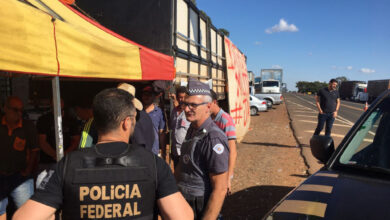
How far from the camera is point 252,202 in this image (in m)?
4.68

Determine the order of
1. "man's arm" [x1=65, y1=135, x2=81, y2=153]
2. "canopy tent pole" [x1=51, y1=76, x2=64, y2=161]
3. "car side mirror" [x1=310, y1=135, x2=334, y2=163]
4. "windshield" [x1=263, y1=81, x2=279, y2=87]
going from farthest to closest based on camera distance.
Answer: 1. "windshield" [x1=263, y1=81, x2=279, y2=87]
2. "man's arm" [x1=65, y1=135, x2=81, y2=153]
3. "canopy tent pole" [x1=51, y1=76, x2=64, y2=161]
4. "car side mirror" [x1=310, y1=135, x2=334, y2=163]

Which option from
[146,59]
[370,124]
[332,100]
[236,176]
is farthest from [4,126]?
[332,100]

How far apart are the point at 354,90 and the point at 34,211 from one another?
54.6 meters

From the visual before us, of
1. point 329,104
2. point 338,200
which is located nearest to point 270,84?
point 329,104

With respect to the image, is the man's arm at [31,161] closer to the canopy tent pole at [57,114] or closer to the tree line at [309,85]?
the canopy tent pole at [57,114]

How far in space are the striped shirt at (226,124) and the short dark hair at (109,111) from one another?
6.93 ft

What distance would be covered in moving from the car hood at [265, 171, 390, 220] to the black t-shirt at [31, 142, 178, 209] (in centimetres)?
83

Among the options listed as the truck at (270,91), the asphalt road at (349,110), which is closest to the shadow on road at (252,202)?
the asphalt road at (349,110)

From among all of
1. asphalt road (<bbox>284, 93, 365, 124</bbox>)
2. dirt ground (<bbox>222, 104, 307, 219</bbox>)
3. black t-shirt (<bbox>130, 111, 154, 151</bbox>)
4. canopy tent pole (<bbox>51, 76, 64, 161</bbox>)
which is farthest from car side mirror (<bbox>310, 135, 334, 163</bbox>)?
asphalt road (<bbox>284, 93, 365, 124</bbox>)

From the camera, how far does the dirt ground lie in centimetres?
449

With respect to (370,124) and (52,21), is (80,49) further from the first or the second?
(370,124)

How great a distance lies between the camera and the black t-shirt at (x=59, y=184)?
1.37 metres

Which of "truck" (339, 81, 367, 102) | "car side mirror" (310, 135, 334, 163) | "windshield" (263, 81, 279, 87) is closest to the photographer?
"car side mirror" (310, 135, 334, 163)

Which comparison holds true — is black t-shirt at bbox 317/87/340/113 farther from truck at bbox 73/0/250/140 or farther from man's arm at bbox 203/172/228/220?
man's arm at bbox 203/172/228/220
